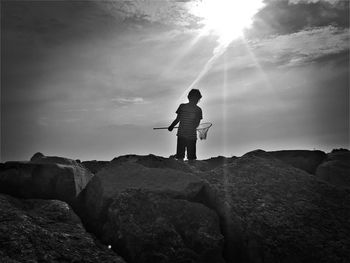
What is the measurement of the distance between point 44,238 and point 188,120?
6.67 meters

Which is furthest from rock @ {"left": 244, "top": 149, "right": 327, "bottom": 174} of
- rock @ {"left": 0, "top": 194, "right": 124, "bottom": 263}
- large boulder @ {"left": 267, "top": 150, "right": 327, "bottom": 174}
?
rock @ {"left": 0, "top": 194, "right": 124, "bottom": 263}

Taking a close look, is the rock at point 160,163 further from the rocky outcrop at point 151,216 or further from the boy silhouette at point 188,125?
the boy silhouette at point 188,125

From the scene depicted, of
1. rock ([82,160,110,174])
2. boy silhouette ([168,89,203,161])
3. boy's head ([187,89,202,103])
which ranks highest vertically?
boy's head ([187,89,202,103])

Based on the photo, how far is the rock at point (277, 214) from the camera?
3.96 m

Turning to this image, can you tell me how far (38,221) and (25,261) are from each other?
880 millimetres

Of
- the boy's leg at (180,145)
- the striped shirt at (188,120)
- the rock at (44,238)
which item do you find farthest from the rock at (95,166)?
the rock at (44,238)

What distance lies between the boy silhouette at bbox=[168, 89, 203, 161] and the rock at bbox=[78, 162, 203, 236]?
4294 millimetres

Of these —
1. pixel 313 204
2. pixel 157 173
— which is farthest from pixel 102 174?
pixel 313 204

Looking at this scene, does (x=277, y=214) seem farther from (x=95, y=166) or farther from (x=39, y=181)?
(x=95, y=166)

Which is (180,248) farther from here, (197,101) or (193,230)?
(197,101)

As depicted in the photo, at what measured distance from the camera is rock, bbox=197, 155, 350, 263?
3.96 m

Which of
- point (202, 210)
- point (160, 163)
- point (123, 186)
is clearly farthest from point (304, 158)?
point (123, 186)

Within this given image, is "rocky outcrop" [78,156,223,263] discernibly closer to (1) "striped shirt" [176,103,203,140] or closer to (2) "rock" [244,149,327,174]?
(1) "striped shirt" [176,103,203,140]

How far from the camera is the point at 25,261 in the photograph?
3.09 m
